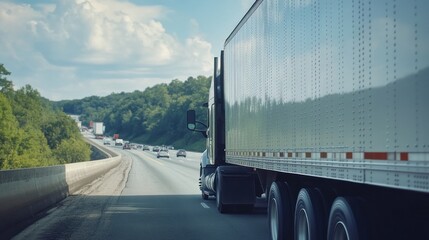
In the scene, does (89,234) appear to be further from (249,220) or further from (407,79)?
(407,79)

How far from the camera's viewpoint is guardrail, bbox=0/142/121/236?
14341mm

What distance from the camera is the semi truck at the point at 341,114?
5.46 m

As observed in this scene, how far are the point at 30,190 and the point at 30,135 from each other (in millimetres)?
128061

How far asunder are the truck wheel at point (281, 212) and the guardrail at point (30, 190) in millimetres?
5335

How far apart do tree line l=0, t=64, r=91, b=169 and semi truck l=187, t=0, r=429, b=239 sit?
4354 inches

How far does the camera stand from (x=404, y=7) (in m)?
5.51

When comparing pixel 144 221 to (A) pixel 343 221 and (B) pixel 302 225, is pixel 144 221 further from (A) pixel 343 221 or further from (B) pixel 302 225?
(A) pixel 343 221

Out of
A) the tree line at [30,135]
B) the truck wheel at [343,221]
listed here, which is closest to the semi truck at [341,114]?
the truck wheel at [343,221]

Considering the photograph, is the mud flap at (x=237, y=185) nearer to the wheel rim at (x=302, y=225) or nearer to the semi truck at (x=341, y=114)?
the semi truck at (x=341, y=114)

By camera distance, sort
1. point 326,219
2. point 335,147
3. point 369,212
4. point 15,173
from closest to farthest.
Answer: point 369,212, point 335,147, point 326,219, point 15,173

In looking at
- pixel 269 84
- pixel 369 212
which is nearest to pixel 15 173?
pixel 269 84

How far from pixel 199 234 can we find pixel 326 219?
5.54 meters

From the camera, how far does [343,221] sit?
705 centimetres

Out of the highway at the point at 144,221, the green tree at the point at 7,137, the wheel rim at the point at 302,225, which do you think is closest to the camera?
the wheel rim at the point at 302,225
